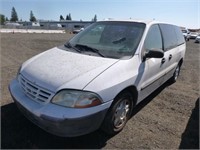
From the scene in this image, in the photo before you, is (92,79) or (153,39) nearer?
(92,79)

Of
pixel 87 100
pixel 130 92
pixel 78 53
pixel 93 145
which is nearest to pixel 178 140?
pixel 130 92

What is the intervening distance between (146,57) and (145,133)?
129cm

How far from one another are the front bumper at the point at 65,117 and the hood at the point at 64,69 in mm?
270

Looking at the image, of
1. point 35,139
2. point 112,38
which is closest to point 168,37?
point 112,38

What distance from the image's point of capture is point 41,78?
2641mm

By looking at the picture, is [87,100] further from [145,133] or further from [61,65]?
[145,133]

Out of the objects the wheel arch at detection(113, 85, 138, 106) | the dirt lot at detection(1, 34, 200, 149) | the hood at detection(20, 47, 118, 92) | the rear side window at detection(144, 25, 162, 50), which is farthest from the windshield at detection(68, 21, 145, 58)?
the dirt lot at detection(1, 34, 200, 149)

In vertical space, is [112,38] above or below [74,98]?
above

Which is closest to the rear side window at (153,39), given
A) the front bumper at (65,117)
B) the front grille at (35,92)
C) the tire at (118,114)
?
the tire at (118,114)

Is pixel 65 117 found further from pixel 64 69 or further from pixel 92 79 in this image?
pixel 64 69

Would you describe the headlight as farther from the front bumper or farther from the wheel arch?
the wheel arch

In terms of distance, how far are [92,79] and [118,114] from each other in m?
0.84

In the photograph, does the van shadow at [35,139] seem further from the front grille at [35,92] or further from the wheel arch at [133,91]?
the wheel arch at [133,91]

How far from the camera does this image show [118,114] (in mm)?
3025
